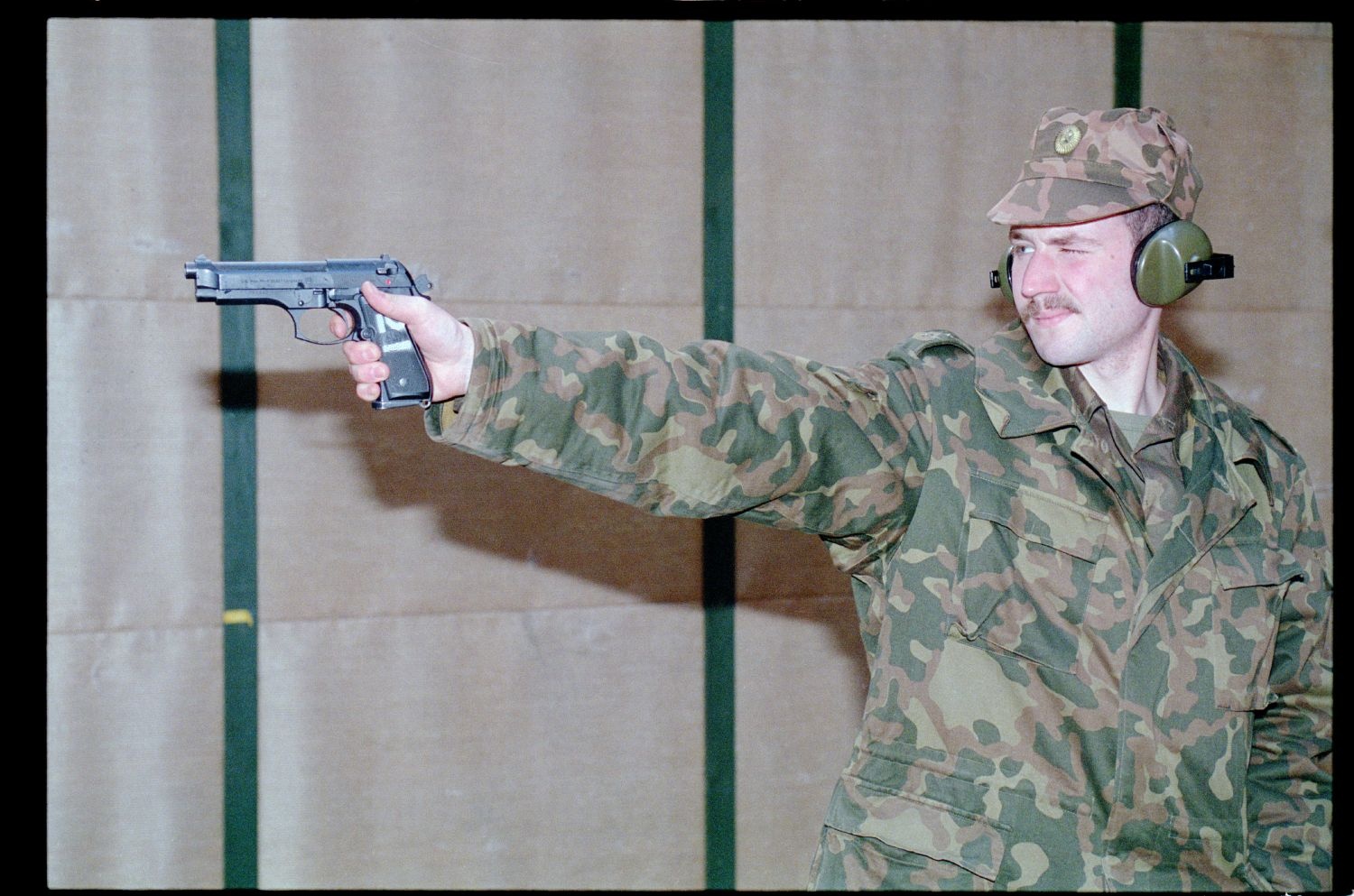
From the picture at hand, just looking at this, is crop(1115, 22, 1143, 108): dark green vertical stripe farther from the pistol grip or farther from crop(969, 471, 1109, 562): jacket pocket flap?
the pistol grip

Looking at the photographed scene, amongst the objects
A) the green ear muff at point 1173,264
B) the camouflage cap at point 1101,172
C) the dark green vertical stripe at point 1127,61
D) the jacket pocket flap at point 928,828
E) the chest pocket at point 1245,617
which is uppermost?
the dark green vertical stripe at point 1127,61

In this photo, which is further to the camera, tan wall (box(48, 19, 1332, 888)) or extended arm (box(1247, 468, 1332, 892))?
tan wall (box(48, 19, 1332, 888))

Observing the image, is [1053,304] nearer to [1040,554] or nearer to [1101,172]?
[1101,172]

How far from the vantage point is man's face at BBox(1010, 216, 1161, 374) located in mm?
1738

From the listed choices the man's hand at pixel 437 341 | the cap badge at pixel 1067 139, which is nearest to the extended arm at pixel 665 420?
the man's hand at pixel 437 341

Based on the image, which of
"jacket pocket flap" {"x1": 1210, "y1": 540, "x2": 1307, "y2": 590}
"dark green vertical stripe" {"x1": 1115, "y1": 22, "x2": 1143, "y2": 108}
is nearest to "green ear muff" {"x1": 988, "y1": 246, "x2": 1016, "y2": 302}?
"jacket pocket flap" {"x1": 1210, "y1": 540, "x2": 1307, "y2": 590}

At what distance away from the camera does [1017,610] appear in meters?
1.62

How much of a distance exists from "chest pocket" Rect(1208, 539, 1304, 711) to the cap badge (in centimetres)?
64

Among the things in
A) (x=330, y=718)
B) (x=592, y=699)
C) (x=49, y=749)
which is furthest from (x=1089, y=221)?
(x=49, y=749)

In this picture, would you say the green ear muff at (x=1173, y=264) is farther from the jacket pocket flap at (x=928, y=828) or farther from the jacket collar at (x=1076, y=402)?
the jacket pocket flap at (x=928, y=828)

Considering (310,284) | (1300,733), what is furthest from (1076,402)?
(310,284)

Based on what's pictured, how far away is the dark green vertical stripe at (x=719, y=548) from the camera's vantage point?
9.96 ft

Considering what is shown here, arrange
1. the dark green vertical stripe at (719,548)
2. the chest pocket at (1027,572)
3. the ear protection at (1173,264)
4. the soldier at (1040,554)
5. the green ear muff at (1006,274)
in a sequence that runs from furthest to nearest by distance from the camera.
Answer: the dark green vertical stripe at (719,548) < the green ear muff at (1006,274) < the ear protection at (1173,264) < the chest pocket at (1027,572) < the soldier at (1040,554)

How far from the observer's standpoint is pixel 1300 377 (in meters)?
3.48
